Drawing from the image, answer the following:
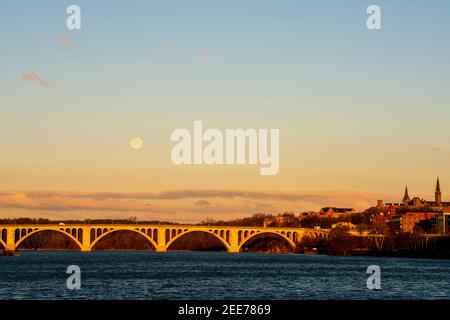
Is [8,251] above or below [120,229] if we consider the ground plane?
below

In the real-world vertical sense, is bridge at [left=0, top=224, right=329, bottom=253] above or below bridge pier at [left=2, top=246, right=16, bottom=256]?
above

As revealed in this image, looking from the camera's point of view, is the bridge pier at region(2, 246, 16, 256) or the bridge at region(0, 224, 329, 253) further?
the bridge at region(0, 224, 329, 253)

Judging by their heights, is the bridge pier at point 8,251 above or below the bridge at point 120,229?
below

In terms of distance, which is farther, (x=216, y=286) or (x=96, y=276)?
(x=96, y=276)

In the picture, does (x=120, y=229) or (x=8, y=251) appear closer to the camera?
(x=8, y=251)

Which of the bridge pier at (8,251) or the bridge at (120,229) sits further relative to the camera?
the bridge at (120,229)
